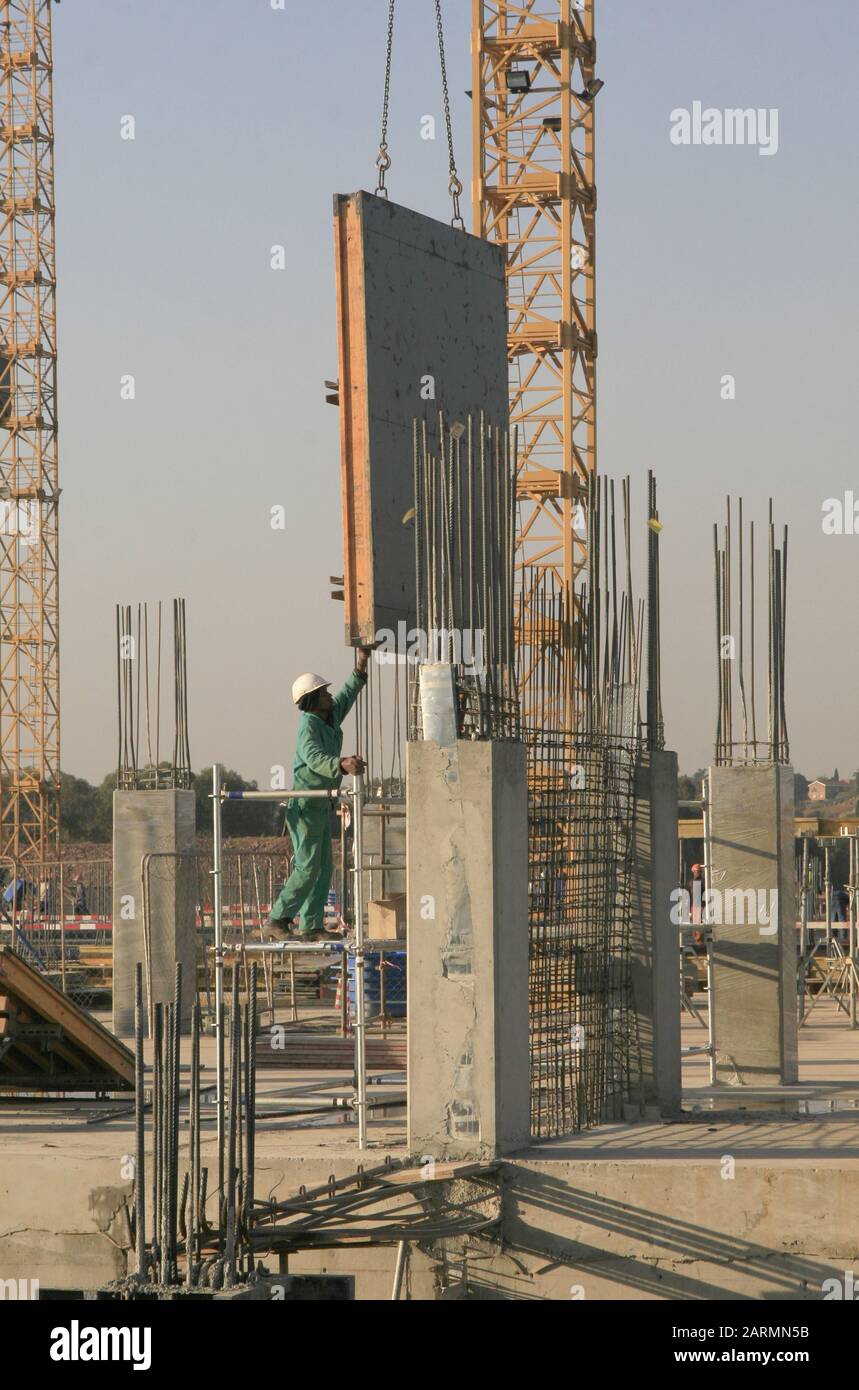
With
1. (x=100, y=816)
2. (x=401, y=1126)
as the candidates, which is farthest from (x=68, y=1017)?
(x=100, y=816)

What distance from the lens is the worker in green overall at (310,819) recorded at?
1141 cm

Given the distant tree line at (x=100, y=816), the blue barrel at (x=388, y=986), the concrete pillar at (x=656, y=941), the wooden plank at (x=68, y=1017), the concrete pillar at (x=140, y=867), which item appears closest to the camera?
the wooden plank at (x=68, y=1017)

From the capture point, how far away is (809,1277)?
28.3 feet

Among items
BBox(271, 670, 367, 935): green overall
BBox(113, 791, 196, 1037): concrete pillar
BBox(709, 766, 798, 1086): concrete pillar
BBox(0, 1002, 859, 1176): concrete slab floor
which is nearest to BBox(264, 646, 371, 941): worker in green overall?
BBox(271, 670, 367, 935): green overall

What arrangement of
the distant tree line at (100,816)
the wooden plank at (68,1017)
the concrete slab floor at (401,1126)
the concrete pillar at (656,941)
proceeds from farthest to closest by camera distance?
the distant tree line at (100,816)
the concrete pillar at (656,941)
the wooden plank at (68,1017)
the concrete slab floor at (401,1126)

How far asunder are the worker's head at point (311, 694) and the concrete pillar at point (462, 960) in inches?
94.1

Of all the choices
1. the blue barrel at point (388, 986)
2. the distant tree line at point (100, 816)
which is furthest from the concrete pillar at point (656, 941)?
the distant tree line at point (100, 816)

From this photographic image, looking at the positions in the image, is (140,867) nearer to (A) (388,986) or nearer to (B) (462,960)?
(A) (388,986)

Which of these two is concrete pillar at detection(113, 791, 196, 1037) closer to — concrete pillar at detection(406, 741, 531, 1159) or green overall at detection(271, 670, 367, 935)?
green overall at detection(271, 670, 367, 935)

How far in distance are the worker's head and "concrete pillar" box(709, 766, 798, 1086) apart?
2795 millimetres

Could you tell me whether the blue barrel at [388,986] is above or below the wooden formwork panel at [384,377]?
below

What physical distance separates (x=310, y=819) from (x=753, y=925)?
3.08 meters

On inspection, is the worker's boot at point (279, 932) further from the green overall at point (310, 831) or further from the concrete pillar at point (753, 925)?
the concrete pillar at point (753, 925)
